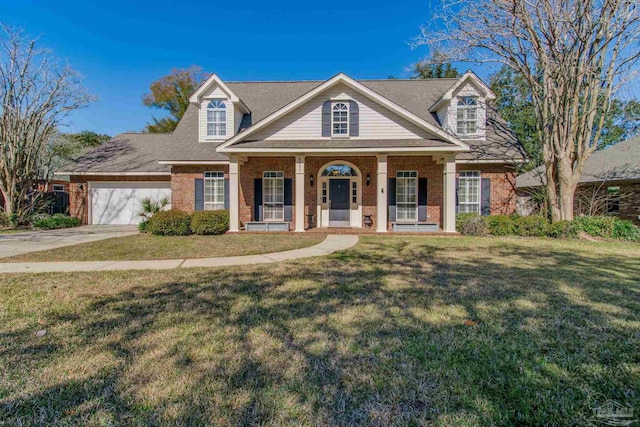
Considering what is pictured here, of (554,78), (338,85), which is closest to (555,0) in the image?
(554,78)

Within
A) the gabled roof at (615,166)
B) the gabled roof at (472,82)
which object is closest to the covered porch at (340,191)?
the gabled roof at (472,82)

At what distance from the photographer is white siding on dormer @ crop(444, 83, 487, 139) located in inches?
537

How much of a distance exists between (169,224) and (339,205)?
23.4 feet

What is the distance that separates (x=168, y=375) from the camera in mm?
2551

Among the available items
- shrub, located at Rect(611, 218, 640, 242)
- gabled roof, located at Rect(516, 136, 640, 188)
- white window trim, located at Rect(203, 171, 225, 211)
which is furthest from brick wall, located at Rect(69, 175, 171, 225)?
gabled roof, located at Rect(516, 136, 640, 188)

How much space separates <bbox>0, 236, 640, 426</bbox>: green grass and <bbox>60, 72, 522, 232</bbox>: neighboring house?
7290 mm

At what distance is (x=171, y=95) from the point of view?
31484mm

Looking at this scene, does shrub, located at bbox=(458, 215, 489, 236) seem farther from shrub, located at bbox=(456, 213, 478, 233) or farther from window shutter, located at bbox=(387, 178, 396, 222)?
window shutter, located at bbox=(387, 178, 396, 222)

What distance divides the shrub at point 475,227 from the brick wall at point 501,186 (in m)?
2.10

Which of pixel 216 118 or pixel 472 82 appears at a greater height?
pixel 472 82

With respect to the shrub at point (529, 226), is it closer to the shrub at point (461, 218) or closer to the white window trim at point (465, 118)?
the shrub at point (461, 218)

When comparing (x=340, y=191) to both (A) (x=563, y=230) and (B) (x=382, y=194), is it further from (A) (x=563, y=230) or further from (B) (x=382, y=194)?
(A) (x=563, y=230)

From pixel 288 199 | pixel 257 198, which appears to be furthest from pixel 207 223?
pixel 288 199

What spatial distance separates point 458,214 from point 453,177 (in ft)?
6.77
